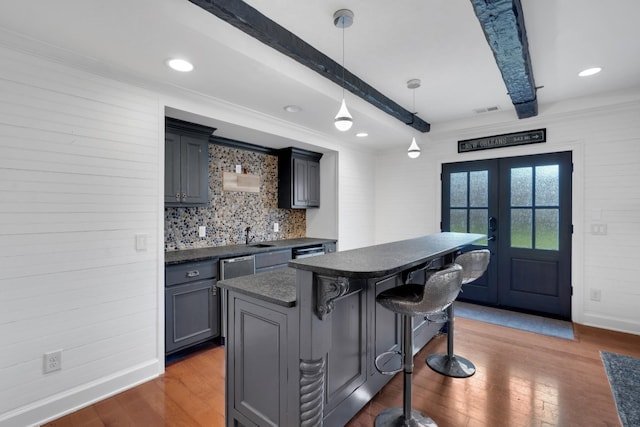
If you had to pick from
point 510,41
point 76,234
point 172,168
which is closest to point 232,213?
point 172,168

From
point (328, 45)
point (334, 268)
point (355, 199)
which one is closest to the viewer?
point (334, 268)

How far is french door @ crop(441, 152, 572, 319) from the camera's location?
150 inches

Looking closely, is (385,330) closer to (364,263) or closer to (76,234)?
(364,263)

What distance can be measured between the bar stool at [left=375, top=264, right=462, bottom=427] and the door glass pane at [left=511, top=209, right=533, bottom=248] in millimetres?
2903

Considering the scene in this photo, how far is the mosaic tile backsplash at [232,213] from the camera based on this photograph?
3357 millimetres

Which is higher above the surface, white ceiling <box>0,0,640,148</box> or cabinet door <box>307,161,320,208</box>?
white ceiling <box>0,0,640,148</box>

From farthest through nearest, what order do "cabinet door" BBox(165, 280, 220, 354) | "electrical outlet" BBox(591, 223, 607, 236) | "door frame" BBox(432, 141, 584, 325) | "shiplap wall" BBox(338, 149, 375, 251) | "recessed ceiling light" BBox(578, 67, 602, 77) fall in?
"shiplap wall" BBox(338, 149, 375, 251), "door frame" BBox(432, 141, 584, 325), "electrical outlet" BBox(591, 223, 607, 236), "recessed ceiling light" BBox(578, 67, 602, 77), "cabinet door" BBox(165, 280, 220, 354)

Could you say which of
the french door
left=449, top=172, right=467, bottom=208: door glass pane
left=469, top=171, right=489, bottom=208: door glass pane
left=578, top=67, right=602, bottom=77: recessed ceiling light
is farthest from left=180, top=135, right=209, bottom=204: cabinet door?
left=578, top=67, right=602, bottom=77: recessed ceiling light

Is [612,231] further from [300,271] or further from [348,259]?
[300,271]

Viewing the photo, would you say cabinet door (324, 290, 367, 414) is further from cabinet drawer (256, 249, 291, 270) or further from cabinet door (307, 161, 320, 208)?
cabinet door (307, 161, 320, 208)

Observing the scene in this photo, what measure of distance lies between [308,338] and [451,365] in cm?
184

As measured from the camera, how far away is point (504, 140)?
414 cm

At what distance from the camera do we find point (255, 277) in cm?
197

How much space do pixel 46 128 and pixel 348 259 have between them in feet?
7.12
